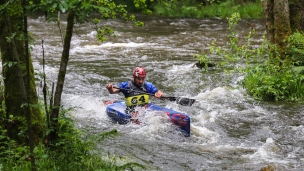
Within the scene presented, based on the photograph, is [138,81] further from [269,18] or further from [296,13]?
[296,13]

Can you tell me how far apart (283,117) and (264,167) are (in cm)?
308

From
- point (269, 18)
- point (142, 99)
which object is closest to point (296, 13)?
point (269, 18)

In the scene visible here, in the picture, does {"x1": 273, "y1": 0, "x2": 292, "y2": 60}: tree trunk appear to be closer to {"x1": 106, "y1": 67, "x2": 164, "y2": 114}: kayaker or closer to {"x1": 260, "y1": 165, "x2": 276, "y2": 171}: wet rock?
{"x1": 106, "y1": 67, "x2": 164, "y2": 114}: kayaker

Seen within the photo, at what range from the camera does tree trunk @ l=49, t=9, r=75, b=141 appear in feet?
12.6

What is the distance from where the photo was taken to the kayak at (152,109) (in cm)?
756

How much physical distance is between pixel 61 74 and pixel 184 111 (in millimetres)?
5631

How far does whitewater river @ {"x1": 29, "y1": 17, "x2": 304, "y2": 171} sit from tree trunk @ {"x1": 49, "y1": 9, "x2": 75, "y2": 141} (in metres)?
0.27

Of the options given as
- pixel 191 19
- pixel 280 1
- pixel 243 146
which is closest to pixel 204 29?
pixel 191 19

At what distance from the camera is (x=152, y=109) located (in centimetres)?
815

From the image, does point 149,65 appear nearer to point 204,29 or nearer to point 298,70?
point 298,70

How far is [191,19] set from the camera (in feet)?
91.0

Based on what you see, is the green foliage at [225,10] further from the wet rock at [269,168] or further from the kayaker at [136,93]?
the wet rock at [269,168]

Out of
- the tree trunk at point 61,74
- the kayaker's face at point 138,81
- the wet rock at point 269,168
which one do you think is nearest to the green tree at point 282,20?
the kayaker's face at point 138,81

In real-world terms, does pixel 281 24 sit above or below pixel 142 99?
above
